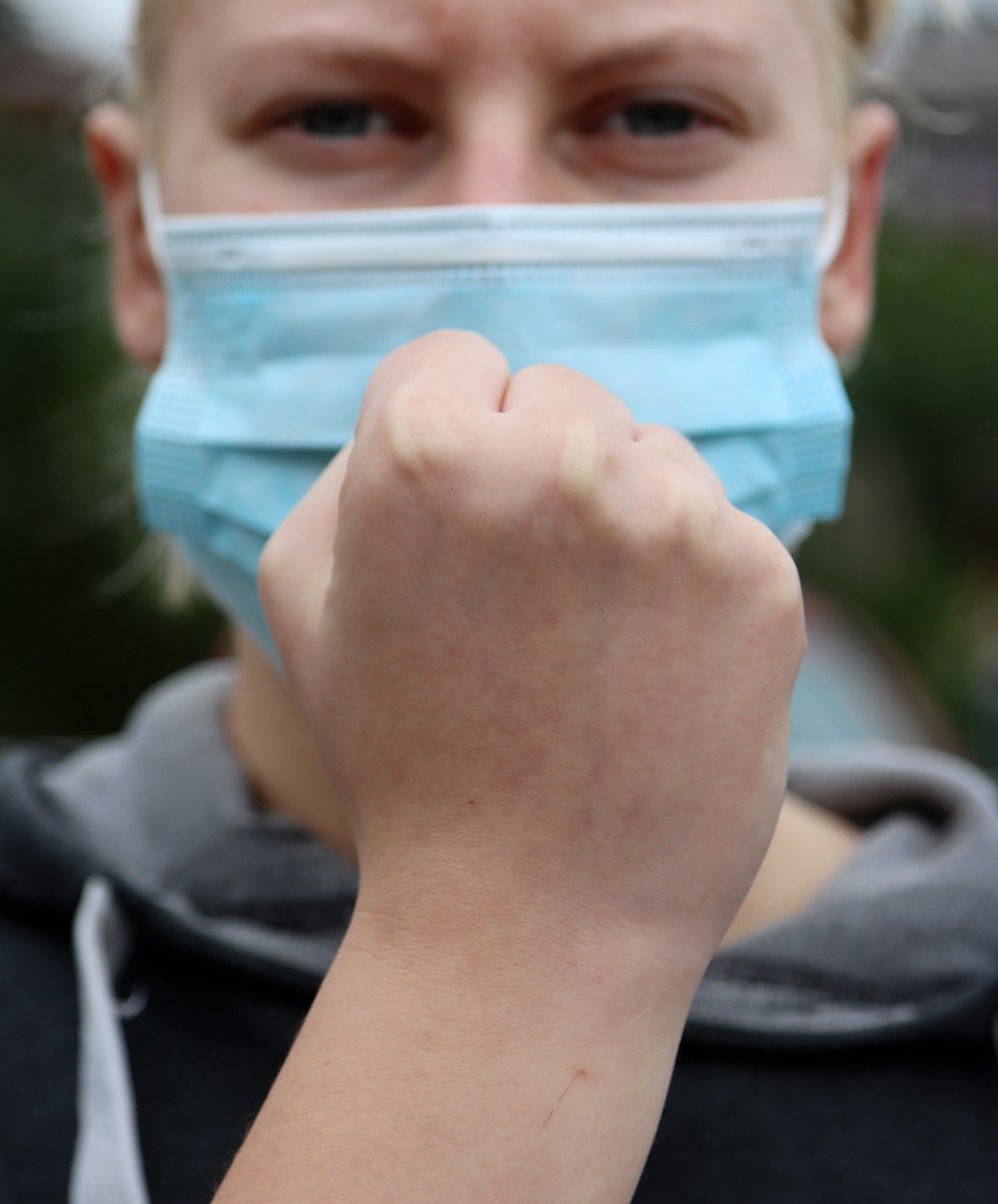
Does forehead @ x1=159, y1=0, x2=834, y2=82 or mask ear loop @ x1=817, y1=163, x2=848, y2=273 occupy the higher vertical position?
forehead @ x1=159, y1=0, x2=834, y2=82

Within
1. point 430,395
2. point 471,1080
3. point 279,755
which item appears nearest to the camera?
point 471,1080

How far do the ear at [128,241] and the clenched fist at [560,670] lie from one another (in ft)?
3.48

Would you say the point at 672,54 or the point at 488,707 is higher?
the point at 672,54

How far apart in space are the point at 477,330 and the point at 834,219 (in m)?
0.67

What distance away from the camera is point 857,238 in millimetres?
2170

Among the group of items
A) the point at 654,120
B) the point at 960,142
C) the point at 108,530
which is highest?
the point at 654,120

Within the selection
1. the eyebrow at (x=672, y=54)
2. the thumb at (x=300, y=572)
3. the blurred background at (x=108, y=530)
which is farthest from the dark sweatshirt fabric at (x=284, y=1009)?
the blurred background at (x=108, y=530)

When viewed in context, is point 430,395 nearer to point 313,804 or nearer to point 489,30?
point 489,30

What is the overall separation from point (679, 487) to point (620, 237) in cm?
71

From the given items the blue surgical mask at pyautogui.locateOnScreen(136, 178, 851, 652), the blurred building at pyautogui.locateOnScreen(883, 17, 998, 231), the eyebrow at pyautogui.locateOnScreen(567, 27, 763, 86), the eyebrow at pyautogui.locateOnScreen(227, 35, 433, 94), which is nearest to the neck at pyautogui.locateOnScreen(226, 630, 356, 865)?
the blue surgical mask at pyautogui.locateOnScreen(136, 178, 851, 652)

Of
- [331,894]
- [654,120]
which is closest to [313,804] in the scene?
[331,894]

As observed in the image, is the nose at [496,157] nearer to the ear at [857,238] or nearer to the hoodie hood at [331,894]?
the ear at [857,238]

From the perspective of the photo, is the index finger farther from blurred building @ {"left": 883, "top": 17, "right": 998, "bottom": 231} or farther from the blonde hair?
blurred building @ {"left": 883, "top": 17, "right": 998, "bottom": 231}

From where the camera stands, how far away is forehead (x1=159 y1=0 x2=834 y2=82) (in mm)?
1718
